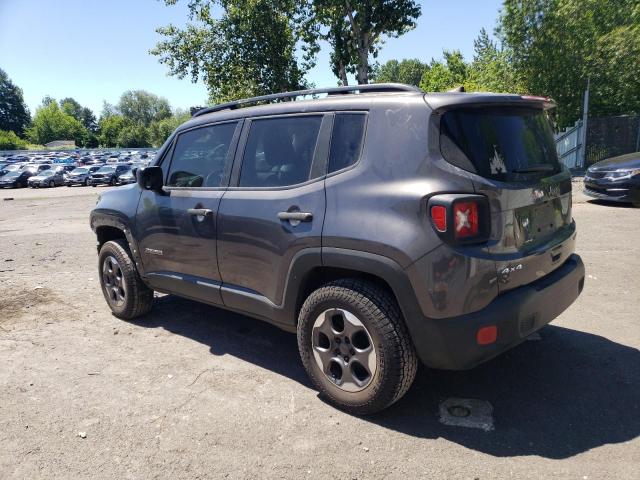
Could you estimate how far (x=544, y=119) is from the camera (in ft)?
11.0

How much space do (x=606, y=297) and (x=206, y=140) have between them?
4170 mm

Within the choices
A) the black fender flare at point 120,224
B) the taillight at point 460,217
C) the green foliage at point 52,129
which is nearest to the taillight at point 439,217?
the taillight at point 460,217

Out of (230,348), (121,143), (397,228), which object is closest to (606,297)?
(397,228)

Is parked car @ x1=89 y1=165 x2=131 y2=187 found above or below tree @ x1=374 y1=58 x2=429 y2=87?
below

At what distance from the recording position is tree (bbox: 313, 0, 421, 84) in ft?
74.1

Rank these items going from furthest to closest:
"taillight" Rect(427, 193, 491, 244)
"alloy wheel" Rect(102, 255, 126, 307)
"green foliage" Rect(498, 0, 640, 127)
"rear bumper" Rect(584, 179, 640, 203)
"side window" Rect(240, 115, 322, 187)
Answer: "green foliage" Rect(498, 0, 640, 127) → "rear bumper" Rect(584, 179, 640, 203) → "alloy wheel" Rect(102, 255, 126, 307) → "side window" Rect(240, 115, 322, 187) → "taillight" Rect(427, 193, 491, 244)

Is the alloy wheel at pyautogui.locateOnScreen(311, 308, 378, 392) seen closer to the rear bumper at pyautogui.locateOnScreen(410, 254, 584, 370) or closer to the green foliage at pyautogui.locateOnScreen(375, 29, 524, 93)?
the rear bumper at pyautogui.locateOnScreen(410, 254, 584, 370)

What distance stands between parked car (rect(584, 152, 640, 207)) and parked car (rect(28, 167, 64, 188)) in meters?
33.3

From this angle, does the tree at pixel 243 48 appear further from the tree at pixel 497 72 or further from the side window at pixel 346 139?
the side window at pixel 346 139

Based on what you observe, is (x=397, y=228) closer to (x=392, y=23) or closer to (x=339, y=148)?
(x=339, y=148)

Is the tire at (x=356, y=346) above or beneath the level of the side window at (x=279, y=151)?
beneath

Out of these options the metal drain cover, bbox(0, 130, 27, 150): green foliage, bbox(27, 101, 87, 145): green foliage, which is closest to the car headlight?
the metal drain cover

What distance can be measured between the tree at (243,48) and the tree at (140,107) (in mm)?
117059

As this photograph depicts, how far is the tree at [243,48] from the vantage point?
2516 cm
